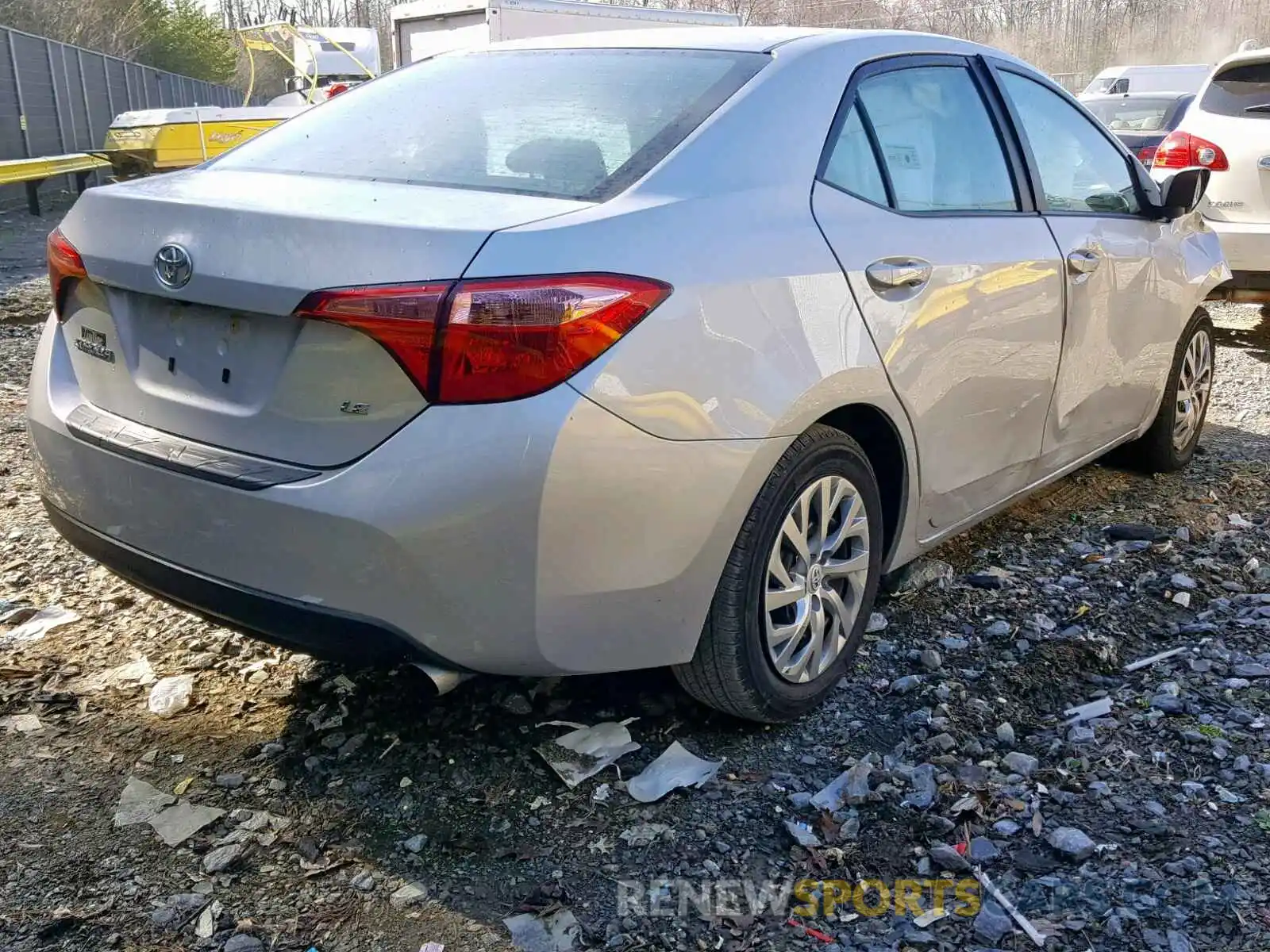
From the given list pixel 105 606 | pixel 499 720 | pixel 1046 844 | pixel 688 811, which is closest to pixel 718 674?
pixel 688 811

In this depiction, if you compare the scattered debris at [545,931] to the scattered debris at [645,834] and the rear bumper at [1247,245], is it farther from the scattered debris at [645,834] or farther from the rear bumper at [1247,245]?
the rear bumper at [1247,245]

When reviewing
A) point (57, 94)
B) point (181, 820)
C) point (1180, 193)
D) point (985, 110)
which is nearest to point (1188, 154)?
point (1180, 193)

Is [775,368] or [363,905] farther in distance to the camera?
[775,368]

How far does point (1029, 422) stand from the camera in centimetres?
360

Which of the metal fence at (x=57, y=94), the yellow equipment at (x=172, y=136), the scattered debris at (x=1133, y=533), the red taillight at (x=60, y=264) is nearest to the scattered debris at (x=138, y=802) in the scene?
the red taillight at (x=60, y=264)

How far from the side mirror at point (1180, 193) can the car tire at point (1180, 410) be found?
1.97 ft

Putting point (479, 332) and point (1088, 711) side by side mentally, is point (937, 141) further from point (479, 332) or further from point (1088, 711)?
point (479, 332)

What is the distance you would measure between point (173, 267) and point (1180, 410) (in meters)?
4.11

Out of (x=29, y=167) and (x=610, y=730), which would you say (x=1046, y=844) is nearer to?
(x=610, y=730)

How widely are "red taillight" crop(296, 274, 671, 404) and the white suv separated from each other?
227 inches

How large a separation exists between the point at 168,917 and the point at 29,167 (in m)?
14.9

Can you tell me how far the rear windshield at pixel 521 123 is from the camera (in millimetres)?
2590

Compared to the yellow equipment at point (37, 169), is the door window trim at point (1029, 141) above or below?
above

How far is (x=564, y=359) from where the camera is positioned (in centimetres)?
214
